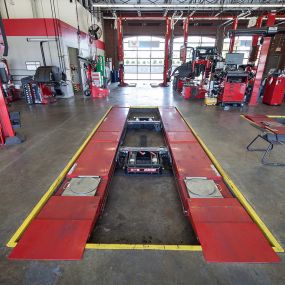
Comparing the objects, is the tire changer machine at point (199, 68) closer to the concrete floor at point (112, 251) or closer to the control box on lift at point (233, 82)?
the control box on lift at point (233, 82)

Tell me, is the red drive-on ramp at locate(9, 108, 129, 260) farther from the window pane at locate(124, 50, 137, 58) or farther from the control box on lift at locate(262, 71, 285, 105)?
the window pane at locate(124, 50, 137, 58)

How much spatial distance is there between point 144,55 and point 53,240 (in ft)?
58.5

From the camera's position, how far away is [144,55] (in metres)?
17.4

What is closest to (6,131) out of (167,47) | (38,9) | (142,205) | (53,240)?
(53,240)

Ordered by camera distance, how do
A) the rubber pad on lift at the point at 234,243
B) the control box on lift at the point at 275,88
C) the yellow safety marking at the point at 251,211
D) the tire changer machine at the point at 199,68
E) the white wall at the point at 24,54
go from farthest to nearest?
the tire changer machine at the point at 199,68, the white wall at the point at 24,54, the control box on lift at the point at 275,88, the yellow safety marking at the point at 251,211, the rubber pad on lift at the point at 234,243

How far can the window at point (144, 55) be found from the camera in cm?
1680

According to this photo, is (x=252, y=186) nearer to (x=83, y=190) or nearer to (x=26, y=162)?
(x=83, y=190)

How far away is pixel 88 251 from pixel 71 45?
10120 millimetres

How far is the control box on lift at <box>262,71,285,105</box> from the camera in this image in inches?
292

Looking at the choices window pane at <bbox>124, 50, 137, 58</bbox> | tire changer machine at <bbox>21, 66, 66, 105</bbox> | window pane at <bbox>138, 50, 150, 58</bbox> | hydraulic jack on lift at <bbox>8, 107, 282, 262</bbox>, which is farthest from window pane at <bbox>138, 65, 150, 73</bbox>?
hydraulic jack on lift at <bbox>8, 107, 282, 262</bbox>

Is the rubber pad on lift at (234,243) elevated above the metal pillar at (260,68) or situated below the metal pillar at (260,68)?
below

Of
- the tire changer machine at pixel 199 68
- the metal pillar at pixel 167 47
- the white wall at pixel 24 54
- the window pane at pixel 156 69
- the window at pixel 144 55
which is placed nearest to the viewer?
the white wall at pixel 24 54

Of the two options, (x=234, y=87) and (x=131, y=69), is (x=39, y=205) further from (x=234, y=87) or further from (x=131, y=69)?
(x=131, y=69)

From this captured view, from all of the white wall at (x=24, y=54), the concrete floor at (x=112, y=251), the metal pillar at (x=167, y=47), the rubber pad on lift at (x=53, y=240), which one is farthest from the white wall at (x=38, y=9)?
the rubber pad on lift at (x=53, y=240)
